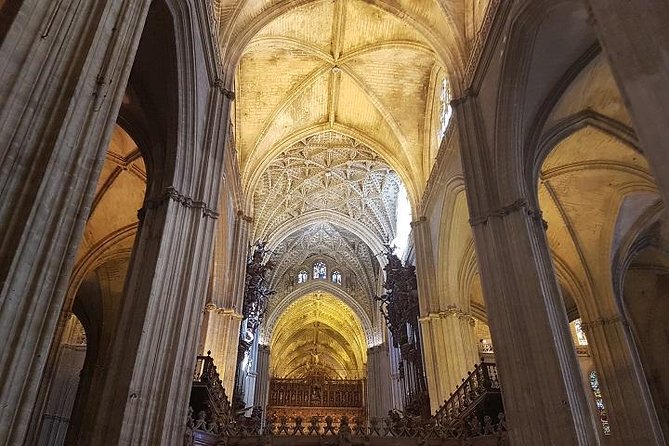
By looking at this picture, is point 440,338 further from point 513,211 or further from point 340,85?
point 340,85

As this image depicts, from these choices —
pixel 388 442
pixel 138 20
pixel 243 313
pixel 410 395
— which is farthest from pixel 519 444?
pixel 243 313

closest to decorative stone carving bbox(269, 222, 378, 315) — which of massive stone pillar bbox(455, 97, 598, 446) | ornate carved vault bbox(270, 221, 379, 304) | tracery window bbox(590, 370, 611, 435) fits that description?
ornate carved vault bbox(270, 221, 379, 304)

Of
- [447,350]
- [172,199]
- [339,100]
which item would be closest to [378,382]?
[447,350]

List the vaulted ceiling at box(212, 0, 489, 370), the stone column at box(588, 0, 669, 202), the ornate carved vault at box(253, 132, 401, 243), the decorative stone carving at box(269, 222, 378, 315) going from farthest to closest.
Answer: the decorative stone carving at box(269, 222, 378, 315), the ornate carved vault at box(253, 132, 401, 243), the vaulted ceiling at box(212, 0, 489, 370), the stone column at box(588, 0, 669, 202)

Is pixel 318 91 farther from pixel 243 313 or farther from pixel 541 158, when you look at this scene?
pixel 541 158

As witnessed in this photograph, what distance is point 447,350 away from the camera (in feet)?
45.0

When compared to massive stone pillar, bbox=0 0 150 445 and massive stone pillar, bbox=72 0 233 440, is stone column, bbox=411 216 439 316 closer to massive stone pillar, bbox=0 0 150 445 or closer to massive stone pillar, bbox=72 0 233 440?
massive stone pillar, bbox=72 0 233 440

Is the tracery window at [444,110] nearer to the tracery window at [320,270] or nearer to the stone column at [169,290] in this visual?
the stone column at [169,290]

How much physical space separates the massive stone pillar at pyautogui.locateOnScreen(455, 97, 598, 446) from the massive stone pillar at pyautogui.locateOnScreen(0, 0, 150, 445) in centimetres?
648

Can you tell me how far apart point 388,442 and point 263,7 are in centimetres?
975

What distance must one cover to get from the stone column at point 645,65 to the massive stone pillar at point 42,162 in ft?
15.2

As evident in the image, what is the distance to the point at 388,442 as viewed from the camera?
891 centimetres

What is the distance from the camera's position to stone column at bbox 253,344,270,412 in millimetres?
24522

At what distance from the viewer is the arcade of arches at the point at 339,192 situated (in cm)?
423
